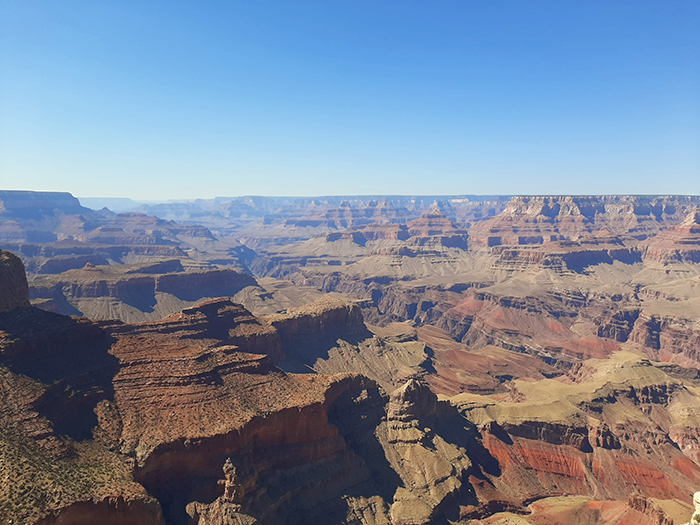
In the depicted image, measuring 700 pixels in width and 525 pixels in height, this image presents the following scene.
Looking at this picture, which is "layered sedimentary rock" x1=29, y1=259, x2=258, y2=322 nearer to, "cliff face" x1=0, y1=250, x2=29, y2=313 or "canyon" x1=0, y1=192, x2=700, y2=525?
"canyon" x1=0, y1=192, x2=700, y2=525

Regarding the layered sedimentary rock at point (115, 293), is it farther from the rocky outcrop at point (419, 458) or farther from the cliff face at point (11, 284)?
the rocky outcrop at point (419, 458)

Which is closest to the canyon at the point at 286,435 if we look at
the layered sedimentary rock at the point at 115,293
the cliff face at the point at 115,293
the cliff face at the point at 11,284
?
the cliff face at the point at 11,284

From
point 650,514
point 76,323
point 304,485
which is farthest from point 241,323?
point 650,514

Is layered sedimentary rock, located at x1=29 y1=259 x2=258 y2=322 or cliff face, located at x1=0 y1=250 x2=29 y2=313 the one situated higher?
cliff face, located at x1=0 y1=250 x2=29 y2=313

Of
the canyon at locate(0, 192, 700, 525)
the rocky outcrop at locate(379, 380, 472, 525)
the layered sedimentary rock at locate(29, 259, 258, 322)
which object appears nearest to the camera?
the canyon at locate(0, 192, 700, 525)

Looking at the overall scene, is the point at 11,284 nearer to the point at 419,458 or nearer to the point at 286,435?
the point at 286,435

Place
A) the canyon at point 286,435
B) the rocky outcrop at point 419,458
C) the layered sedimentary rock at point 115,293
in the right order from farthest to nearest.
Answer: the layered sedimentary rock at point 115,293, the rocky outcrop at point 419,458, the canyon at point 286,435

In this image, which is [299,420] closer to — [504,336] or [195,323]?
[195,323]

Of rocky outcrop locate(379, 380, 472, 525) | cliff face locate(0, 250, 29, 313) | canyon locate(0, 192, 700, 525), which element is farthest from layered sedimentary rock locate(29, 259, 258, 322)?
rocky outcrop locate(379, 380, 472, 525)
